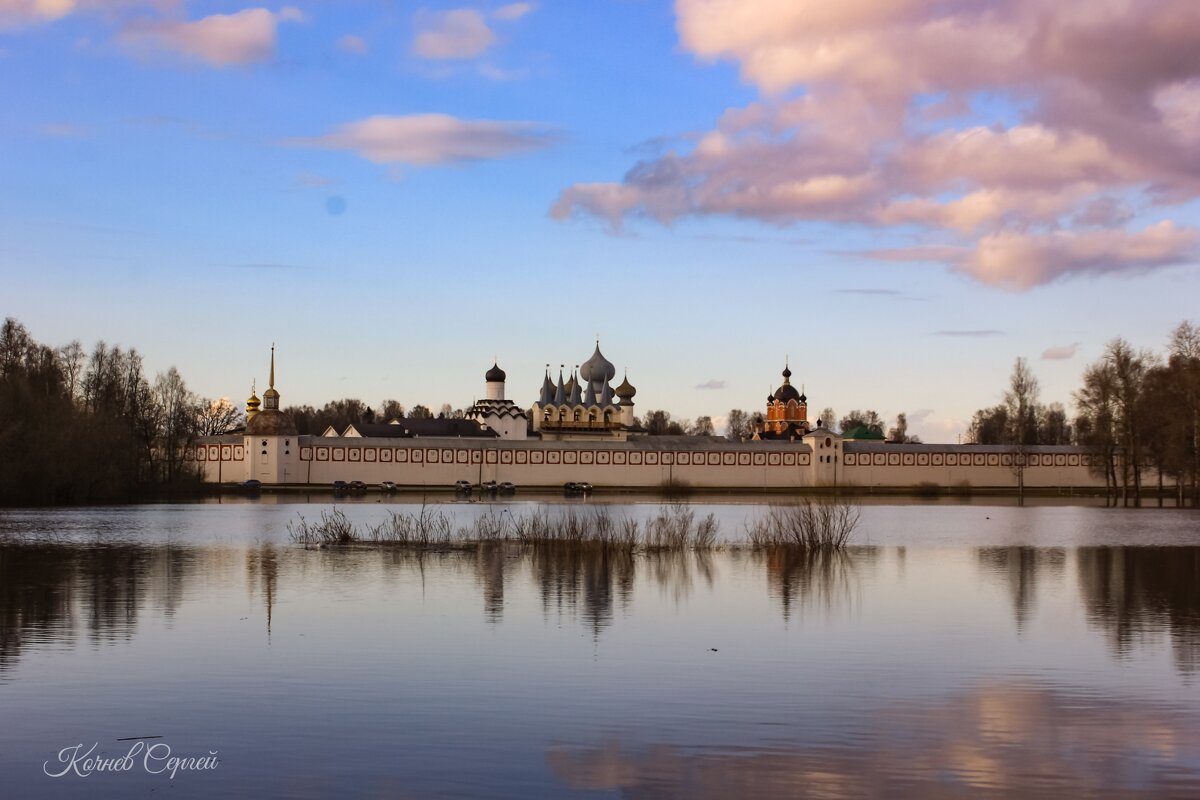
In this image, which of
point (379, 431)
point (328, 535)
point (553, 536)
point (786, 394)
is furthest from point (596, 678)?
point (786, 394)

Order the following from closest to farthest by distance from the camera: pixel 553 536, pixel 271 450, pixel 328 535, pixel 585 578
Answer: pixel 585 578 < pixel 553 536 < pixel 328 535 < pixel 271 450

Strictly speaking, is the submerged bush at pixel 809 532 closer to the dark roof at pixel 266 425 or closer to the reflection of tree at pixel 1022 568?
the reflection of tree at pixel 1022 568

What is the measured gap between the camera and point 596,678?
1348 cm

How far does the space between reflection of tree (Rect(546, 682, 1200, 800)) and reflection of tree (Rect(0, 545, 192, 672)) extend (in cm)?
704

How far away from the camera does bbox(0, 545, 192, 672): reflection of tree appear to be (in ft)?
53.3

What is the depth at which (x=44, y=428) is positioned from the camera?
47531 millimetres

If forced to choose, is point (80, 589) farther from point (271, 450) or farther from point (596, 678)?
point (271, 450)

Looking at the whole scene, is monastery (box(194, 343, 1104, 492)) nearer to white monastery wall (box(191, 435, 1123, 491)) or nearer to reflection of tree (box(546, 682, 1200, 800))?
white monastery wall (box(191, 435, 1123, 491))

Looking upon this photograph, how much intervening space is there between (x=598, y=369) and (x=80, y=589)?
89.7 m

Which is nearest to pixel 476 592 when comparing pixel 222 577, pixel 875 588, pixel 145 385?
pixel 222 577

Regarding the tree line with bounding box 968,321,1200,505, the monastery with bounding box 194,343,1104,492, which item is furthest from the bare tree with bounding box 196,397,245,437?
the tree line with bounding box 968,321,1200,505

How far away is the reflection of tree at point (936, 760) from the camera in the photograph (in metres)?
9.22

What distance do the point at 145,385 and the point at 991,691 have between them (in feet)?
197

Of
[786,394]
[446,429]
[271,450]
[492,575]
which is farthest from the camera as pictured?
[786,394]
